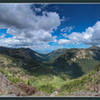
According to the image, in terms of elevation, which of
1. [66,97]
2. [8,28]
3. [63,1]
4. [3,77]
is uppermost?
[8,28]

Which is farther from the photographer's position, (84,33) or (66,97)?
(84,33)

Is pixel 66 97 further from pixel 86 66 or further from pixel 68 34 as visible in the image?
pixel 86 66

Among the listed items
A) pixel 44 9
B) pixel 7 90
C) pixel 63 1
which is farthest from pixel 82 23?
pixel 7 90

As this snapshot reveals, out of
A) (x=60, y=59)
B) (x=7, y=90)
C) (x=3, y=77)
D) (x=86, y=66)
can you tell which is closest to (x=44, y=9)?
(x=3, y=77)

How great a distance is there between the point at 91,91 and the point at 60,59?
315 ft

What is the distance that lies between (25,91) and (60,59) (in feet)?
315

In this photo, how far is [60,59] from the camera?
324 ft

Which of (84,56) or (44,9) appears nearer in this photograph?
(44,9)

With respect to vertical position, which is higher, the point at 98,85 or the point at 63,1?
the point at 63,1

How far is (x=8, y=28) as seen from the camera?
5.11 meters

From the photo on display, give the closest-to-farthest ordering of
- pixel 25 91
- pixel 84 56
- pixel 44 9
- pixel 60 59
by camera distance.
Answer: pixel 25 91 < pixel 44 9 < pixel 60 59 < pixel 84 56

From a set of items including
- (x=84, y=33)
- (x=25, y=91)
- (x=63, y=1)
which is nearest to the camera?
(x=63, y=1)

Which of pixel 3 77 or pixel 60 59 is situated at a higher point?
pixel 60 59

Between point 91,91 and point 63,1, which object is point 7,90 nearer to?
point 91,91
